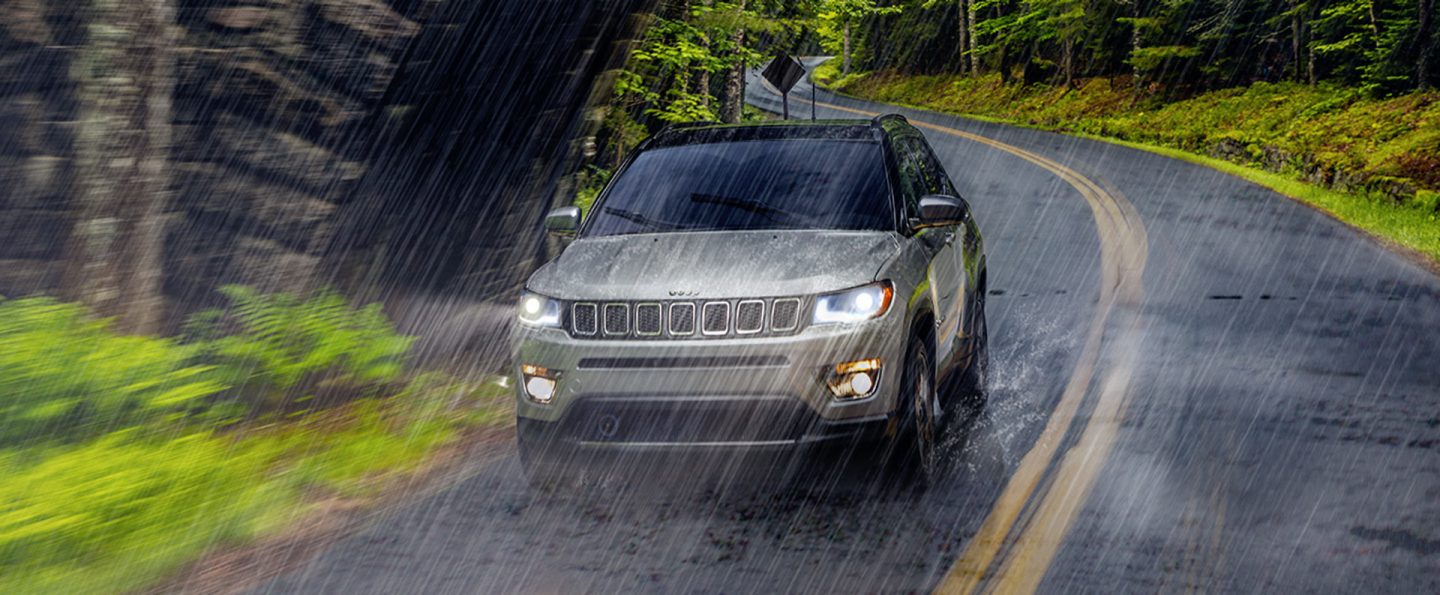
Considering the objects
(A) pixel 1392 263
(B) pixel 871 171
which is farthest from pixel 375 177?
(A) pixel 1392 263

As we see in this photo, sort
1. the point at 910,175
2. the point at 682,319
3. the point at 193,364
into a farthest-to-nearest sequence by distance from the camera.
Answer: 1. the point at 910,175
2. the point at 193,364
3. the point at 682,319

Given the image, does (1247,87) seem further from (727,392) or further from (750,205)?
(727,392)

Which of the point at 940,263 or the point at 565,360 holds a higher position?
the point at 940,263

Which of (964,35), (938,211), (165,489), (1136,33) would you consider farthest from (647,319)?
(964,35)

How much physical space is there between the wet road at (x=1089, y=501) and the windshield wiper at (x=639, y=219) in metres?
1.31

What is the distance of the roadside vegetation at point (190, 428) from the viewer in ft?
16.6

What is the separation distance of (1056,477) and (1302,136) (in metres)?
24.7

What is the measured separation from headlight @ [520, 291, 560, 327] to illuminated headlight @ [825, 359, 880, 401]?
128cm

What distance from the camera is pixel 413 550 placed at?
5422 millimetres

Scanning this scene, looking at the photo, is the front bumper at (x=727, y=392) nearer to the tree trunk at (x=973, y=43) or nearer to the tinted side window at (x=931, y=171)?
the tinted side window at (x=931, y=171)

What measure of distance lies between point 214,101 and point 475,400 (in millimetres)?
2311

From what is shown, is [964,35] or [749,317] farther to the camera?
[964,35]

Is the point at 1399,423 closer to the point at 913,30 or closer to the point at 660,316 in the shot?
the point at 660,316

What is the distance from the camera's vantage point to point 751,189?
6758 millimetres
